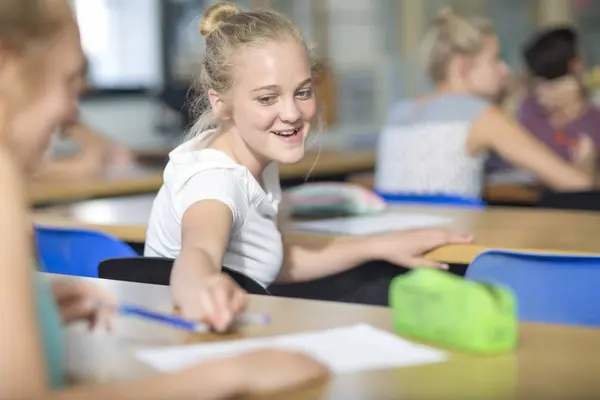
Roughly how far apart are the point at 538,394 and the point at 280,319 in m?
0.42

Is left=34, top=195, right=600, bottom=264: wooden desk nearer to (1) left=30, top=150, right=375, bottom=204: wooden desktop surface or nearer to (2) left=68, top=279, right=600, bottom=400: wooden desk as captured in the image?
(1) left=30, top=150, right=375, bottom=204: wooden desktop surface

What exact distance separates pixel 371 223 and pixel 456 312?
1452 millimetres

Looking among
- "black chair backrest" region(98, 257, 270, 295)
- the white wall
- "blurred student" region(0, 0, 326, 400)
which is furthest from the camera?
the white wall

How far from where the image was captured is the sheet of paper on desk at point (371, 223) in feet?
8.20

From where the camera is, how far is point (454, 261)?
7.29ft

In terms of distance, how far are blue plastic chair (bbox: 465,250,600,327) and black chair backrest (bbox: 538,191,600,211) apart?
1392 millimetres

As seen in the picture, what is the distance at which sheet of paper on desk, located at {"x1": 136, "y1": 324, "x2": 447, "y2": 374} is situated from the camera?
1.11m

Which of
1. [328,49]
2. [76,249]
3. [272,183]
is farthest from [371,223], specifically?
[328,49]

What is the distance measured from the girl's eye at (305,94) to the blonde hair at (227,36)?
0.09 m

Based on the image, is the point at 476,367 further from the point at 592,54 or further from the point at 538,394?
the point at 592,54

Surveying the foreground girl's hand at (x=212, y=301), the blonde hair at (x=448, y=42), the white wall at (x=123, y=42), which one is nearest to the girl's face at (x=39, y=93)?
the foreground girl's hand at (x=212, y=301)

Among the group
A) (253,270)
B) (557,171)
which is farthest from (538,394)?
(557,171)

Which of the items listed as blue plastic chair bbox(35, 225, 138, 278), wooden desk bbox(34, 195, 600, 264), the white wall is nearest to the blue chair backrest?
wooden desk bbox(34, 195, 600, 264)

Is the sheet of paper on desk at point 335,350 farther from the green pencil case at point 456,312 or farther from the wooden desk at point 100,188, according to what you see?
the wooden desk at point 100,188
